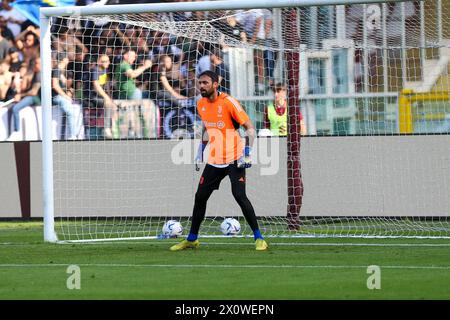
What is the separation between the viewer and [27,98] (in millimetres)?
25250

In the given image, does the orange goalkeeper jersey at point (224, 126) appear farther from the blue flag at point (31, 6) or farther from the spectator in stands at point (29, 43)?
the blue flag at point (31, 6)

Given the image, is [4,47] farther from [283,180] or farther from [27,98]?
[283,180]

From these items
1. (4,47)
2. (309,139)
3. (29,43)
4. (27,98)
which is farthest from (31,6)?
(309,139)

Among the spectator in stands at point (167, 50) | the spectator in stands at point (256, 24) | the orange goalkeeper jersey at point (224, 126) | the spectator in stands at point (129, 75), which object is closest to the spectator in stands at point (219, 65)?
the spectator in stands at point (167, 50)

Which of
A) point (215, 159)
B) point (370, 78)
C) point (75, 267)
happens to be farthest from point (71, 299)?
point (370, 78)

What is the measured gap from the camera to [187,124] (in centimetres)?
2130

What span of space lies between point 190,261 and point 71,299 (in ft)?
10.9

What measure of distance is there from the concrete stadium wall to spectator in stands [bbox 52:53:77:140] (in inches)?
97.7

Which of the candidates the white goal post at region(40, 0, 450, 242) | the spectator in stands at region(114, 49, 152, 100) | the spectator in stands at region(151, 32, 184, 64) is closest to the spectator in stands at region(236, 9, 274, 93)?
the white goal post at region(40, 0, 450, 242)

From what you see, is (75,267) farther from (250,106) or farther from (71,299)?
(250,106)

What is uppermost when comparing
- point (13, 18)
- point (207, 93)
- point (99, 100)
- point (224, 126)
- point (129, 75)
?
point (13, 18)

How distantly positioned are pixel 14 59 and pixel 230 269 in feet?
50.2

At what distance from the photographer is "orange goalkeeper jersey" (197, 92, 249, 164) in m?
14.0

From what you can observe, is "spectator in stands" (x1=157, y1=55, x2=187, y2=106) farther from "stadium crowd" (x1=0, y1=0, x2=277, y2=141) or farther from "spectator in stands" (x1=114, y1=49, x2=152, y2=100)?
"spectator in stands" (x1=114, y1=49, x2=152, y2=100)
